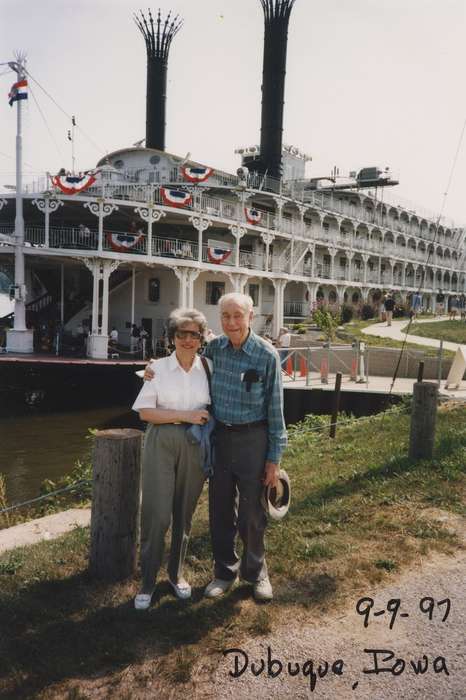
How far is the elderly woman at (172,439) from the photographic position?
346 cm

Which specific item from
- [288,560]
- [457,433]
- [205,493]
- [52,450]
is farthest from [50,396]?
[288,560]

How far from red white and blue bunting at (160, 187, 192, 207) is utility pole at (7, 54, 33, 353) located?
17.5 ft

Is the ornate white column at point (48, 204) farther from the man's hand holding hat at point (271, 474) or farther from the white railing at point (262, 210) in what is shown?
the man's hand holding hat at point (271, 474)

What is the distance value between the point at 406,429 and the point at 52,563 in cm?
589

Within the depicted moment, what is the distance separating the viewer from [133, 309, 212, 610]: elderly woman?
3461 millimetres

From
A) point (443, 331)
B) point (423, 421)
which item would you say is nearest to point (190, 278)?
point (443, 331)

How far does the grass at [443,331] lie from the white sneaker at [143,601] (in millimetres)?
24050

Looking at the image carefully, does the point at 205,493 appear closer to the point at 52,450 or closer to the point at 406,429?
the point at 406,429

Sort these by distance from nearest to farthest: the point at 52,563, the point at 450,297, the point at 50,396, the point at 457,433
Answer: the point at 52,563
the point at 457,433
the point at 50,396
the point at 450,297

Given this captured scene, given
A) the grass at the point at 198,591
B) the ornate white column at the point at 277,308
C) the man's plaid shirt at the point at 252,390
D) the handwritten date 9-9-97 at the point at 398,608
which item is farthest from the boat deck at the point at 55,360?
the handwritten date 9-9-97 at the point at 398,608

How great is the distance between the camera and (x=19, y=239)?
19359 mm

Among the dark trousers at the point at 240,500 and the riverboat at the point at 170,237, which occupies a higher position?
the riverboat at the point at 170,237

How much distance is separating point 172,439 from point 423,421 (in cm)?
364

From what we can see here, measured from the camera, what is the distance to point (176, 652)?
3000 mm
